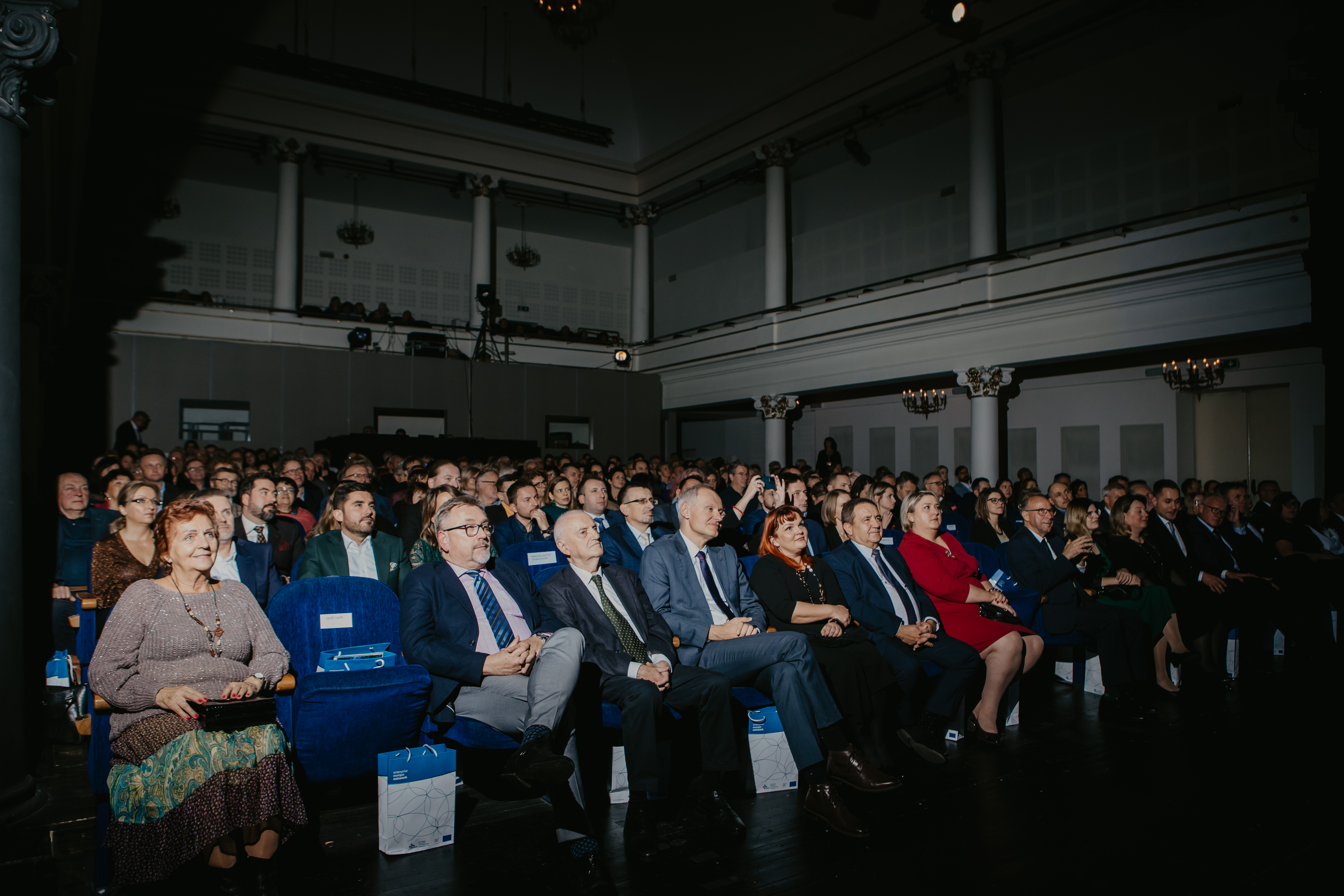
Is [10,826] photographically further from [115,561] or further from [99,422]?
[99,422]

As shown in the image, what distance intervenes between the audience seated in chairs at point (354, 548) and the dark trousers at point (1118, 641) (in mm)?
3348

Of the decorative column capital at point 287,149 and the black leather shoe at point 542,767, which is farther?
the decorative column capital at point 287,149

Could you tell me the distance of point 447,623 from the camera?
8.84ft

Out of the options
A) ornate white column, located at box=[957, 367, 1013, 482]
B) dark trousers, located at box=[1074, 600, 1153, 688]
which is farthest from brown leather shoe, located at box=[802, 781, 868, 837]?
ornate white column, located at box=[957, 367, 1013, 482]

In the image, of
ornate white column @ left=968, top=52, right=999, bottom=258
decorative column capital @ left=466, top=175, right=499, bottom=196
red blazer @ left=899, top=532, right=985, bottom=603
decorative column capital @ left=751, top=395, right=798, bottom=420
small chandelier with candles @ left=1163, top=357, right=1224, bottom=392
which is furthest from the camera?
decorative column capital @ left=466, top=175, right=499, bottom=196

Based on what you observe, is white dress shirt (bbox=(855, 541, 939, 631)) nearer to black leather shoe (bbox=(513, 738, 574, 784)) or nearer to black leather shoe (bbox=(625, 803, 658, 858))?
black leather shoe (bbox=(625, 803, 658, 858))

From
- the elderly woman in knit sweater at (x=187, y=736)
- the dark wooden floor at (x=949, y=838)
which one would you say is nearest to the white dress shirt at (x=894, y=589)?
the dark wooden floor at (x=949, y=838)

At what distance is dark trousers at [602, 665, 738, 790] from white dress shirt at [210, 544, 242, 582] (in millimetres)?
1630

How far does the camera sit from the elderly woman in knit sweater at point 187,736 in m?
2.00

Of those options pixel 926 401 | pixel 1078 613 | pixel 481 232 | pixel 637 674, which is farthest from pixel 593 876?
pixel 481 232

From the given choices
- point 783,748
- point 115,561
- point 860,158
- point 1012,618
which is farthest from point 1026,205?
point 115,561

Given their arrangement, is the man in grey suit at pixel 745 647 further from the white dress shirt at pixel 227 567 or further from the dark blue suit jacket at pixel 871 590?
the white dress shirt at pixel 227 567

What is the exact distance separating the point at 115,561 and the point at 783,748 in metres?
2.55

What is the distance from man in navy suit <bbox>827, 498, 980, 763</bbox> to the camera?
3189 mm
